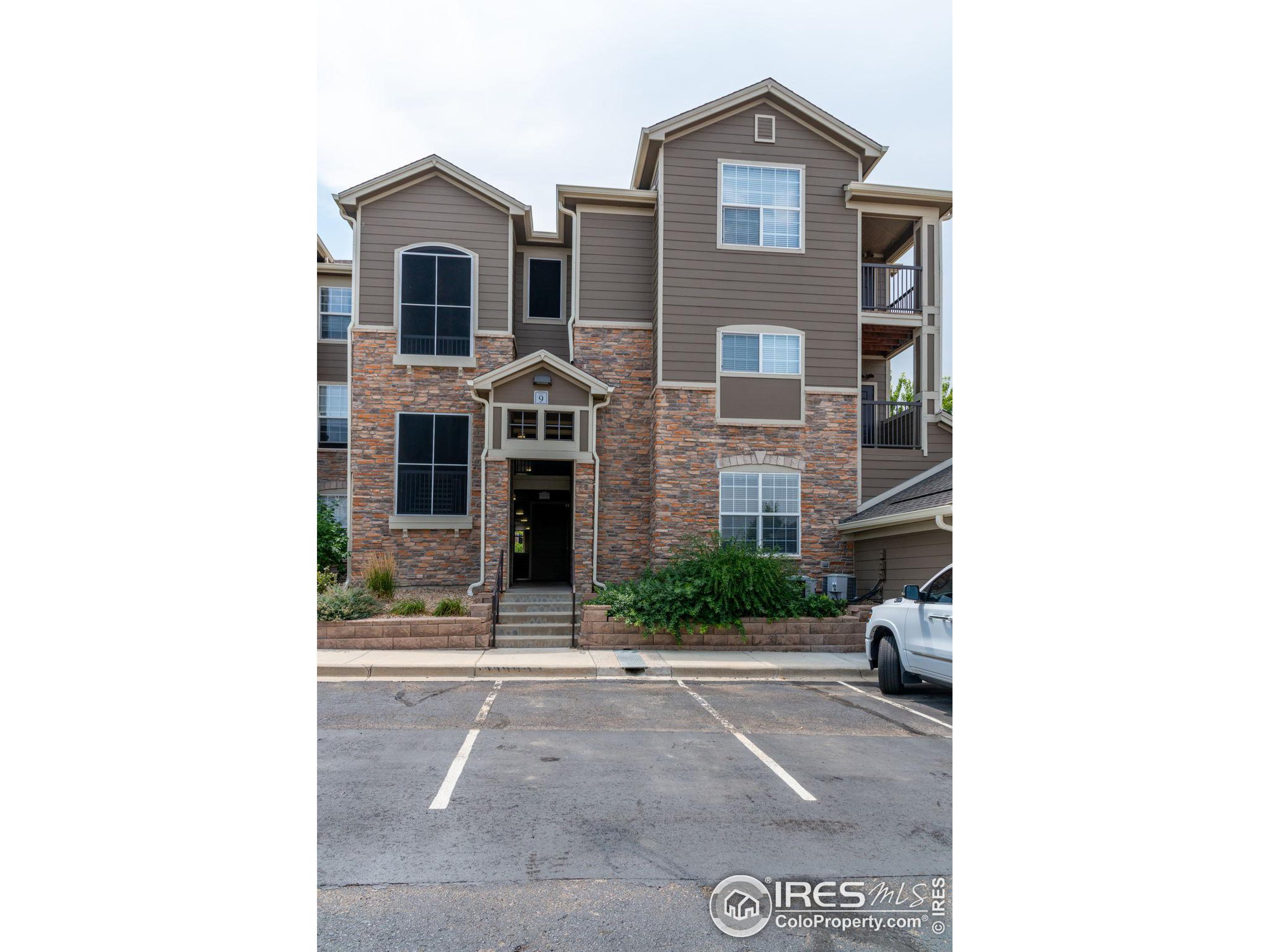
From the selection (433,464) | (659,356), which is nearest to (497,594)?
(433,464)

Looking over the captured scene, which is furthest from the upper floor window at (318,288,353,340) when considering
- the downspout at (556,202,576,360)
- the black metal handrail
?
the black metal handrail

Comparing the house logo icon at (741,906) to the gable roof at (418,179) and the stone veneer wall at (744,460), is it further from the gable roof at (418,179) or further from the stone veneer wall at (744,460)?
the gable roof at (418,179)

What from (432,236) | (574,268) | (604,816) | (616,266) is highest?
(432,236)

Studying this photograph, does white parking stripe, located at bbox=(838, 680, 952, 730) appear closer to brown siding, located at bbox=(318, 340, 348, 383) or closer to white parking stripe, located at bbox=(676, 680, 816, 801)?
white parking stripe, located at bbox=(676, 680, 816, 801)

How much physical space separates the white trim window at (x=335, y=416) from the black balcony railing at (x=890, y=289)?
11.6 metres

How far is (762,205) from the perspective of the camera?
1628 cm

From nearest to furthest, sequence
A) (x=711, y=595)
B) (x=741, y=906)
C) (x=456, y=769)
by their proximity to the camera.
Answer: (x=741, y=906), (x=456, y=769), (x=711, y=595)

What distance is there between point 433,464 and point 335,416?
4043 mm

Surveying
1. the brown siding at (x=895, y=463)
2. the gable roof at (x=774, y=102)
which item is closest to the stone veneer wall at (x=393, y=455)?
the gable roof at (x=774, y=102)

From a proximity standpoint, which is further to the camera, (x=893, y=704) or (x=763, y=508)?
(x=763, y=508)

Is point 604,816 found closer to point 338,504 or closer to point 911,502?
point 911,502

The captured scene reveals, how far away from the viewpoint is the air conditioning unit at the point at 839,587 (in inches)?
608
